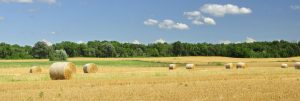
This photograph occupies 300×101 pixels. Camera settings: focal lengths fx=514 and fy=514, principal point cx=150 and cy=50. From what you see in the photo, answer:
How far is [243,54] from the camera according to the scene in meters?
108

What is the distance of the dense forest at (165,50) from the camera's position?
4205 inches

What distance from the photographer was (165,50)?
126 meters

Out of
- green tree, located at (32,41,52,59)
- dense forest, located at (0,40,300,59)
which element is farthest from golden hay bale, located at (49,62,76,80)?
green tree, located at (32,41,52,59)

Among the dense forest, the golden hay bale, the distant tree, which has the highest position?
the dense forest

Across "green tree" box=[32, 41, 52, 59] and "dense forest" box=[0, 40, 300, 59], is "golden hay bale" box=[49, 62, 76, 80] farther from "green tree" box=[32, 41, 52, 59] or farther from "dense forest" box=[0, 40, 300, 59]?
"green tree" box=[32, 41, 52, 59]

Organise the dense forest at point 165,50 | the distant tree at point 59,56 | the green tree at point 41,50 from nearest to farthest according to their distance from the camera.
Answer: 1. the distant tree at point 59,56
2. the green tree at point 41,50
3. the dense forest at point 165,50

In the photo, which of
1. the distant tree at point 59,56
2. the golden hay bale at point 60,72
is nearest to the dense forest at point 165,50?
the distant tree at point 59,56

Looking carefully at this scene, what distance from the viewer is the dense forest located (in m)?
107

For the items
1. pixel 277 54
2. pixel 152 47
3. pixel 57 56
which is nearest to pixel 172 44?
pixel 152 47

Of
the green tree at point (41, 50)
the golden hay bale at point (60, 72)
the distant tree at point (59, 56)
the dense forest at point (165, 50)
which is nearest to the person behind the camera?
the golden hay bale at point (60, 72)

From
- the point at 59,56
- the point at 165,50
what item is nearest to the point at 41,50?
the point at 59,56

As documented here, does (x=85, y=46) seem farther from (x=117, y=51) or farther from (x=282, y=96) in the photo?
(x=282, y=96)

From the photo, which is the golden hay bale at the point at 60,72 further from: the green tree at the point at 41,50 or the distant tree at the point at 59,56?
the green tree at the point at 41,50

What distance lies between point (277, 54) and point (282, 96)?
93837 mm
